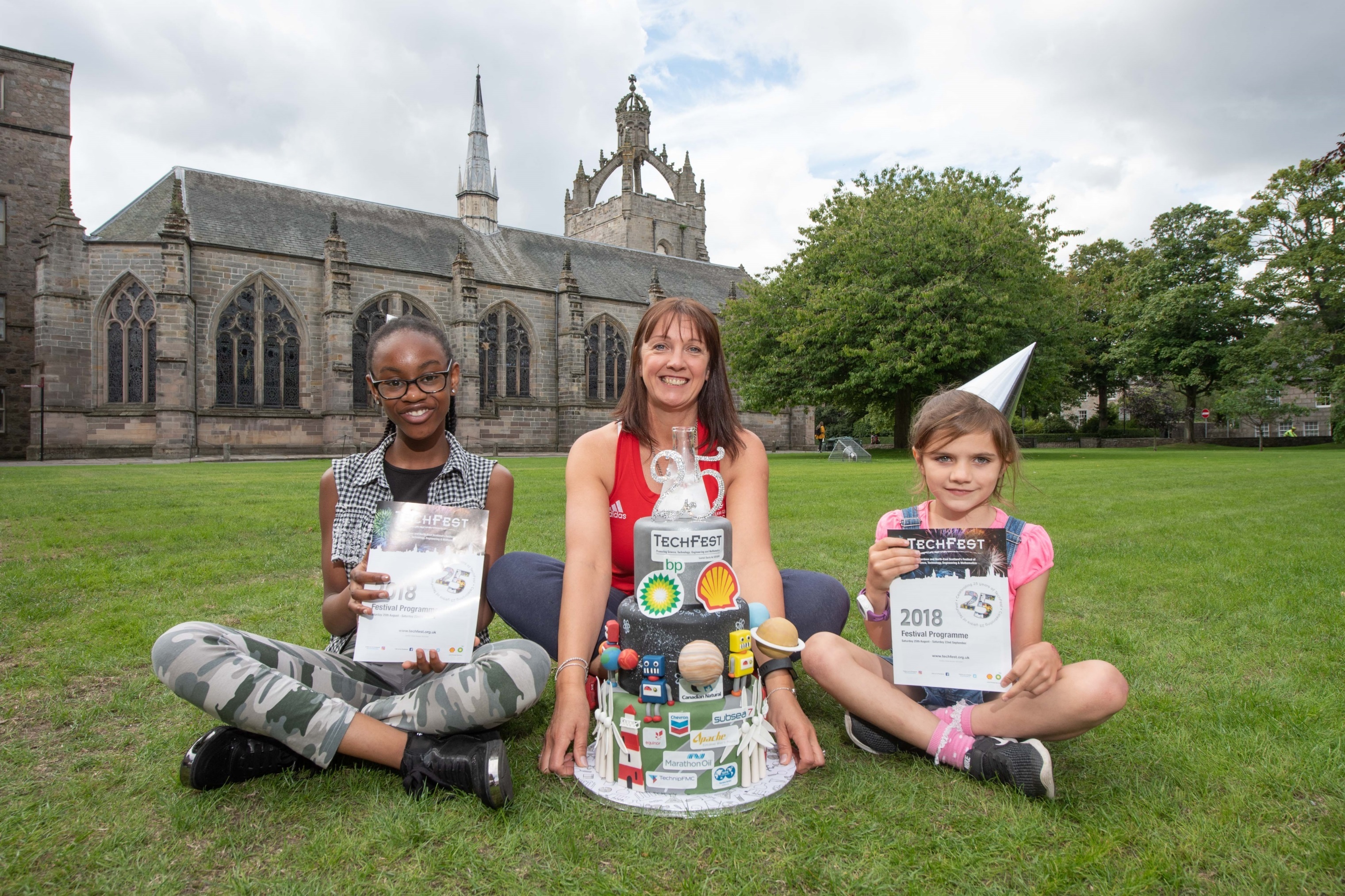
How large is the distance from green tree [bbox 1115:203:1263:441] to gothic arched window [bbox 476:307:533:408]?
1296 inches

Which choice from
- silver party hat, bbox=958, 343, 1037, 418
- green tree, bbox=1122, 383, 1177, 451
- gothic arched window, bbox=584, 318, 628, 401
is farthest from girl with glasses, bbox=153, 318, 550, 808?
green tree, bbox=1122, 383, 1177, 451

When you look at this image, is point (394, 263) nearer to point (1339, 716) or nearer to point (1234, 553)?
point (1234, 553)

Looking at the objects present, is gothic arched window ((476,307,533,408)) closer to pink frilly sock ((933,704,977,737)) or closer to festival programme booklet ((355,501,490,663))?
festival programme booklet ((355,501,490,663))

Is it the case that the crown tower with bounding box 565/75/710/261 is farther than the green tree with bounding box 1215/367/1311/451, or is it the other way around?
the crown tower with bounding box 565/75/710/261

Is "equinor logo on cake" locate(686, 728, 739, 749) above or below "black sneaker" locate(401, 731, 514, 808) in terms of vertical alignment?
above

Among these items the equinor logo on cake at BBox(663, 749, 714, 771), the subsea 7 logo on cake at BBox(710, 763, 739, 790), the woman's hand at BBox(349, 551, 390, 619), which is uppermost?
the woman's hand at BBox(349, 551, 390, 619)

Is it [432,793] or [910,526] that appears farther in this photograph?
[910,526]

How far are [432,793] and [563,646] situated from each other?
58 cm

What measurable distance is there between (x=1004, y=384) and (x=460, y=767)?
2.44 metres

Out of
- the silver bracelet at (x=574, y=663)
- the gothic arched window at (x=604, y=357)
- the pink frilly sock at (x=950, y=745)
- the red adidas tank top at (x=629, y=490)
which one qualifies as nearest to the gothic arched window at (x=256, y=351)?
the gothic arched window at (x=604, y=357)

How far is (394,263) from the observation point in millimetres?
31547

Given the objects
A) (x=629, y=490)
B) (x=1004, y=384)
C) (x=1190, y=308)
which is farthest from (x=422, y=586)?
(x=1190, y=308)

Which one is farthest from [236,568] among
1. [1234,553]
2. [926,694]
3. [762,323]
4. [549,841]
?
[762,323]

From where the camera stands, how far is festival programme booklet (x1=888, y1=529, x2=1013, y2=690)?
7.77ft
